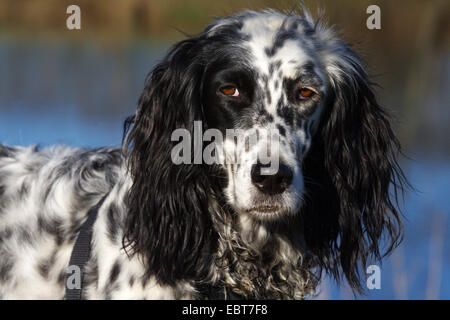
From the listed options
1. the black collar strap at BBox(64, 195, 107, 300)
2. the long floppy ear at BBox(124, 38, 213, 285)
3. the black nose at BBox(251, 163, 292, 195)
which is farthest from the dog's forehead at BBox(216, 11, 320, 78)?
the black collar strap at BBox(64, 195, 107, 300)

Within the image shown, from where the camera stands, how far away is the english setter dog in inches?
140

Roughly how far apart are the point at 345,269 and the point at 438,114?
732 cm

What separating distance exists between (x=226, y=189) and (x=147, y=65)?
29.2ft

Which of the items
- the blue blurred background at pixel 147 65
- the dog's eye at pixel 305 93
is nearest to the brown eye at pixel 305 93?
the dog's eye at pixel 305 93

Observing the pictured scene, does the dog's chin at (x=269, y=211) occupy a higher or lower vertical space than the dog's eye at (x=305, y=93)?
lower

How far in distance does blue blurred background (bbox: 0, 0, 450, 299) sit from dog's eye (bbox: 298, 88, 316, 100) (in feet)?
15.2

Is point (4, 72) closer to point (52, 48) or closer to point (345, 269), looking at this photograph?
point (52, 48)

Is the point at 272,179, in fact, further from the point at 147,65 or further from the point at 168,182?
the point at 147,65

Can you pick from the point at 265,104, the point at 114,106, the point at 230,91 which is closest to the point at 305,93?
the point at 265,104

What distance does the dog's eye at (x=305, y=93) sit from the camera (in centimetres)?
362

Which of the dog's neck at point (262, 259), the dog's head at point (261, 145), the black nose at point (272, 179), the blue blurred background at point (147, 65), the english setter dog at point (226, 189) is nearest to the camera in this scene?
the black nose at point (272, 179)

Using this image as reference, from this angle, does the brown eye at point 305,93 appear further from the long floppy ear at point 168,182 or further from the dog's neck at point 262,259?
the dog's neck at point 262,259

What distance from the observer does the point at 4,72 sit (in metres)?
12.4
